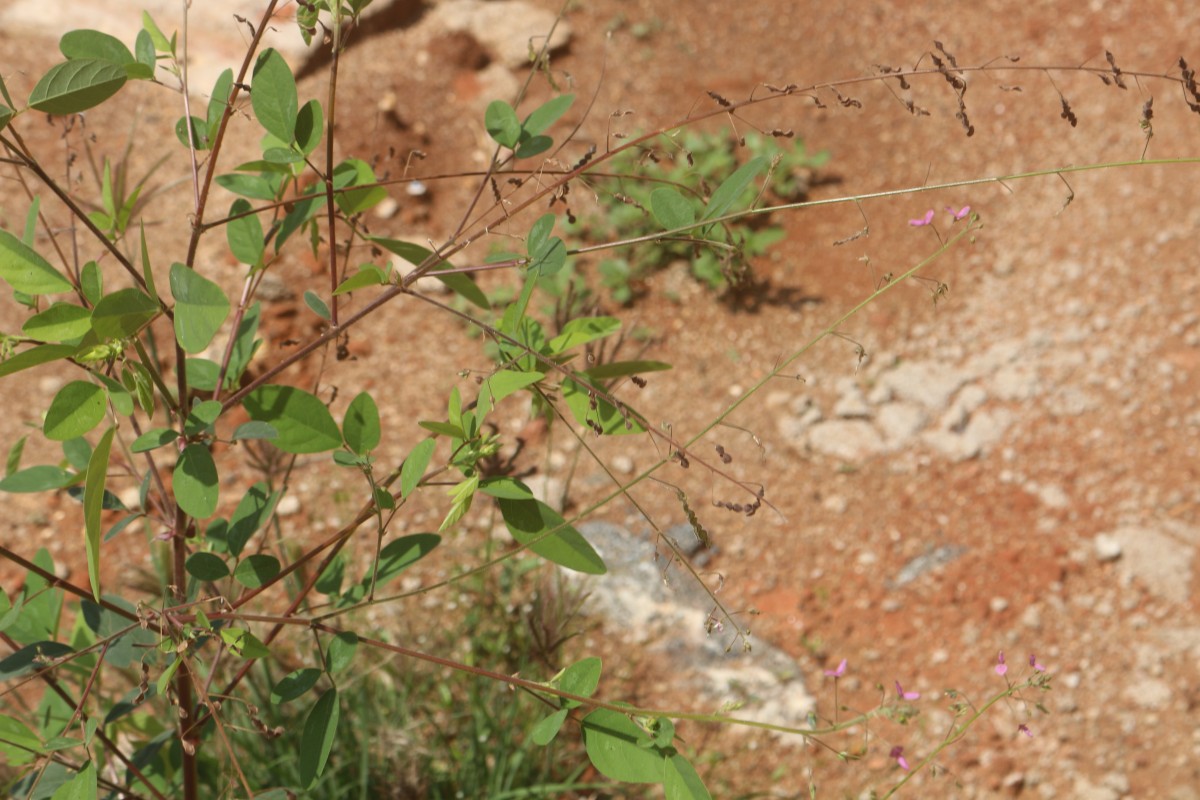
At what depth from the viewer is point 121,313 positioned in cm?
97

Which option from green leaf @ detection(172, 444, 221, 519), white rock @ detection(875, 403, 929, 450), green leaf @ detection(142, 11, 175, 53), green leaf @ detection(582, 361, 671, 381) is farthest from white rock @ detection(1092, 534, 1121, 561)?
green leaf @ detection(142, 11, 175, 53)

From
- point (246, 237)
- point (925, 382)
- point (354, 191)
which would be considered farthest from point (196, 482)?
point (925, 382)

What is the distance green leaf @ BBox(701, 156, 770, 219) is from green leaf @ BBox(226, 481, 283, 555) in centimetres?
66

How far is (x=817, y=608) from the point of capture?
101 inches

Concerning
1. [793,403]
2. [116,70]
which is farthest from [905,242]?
[116,70]

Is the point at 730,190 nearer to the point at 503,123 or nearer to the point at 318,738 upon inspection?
the point at 503,123

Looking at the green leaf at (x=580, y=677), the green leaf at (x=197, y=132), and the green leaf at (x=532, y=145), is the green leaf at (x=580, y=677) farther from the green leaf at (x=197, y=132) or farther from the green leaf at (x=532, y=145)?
the green leaf at (x=197, y=132)

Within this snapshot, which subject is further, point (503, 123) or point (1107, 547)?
point (1107, 547)

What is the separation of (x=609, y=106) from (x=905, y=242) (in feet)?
3.69

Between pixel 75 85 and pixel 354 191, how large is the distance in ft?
1.18

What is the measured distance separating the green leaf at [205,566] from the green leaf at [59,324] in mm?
310

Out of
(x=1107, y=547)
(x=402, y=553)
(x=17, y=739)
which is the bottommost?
(x=1107, y=547)

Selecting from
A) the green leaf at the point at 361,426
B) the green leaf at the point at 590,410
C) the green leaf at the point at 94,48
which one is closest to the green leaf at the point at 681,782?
the green leaf at the point at 590,410

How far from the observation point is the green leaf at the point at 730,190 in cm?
117
